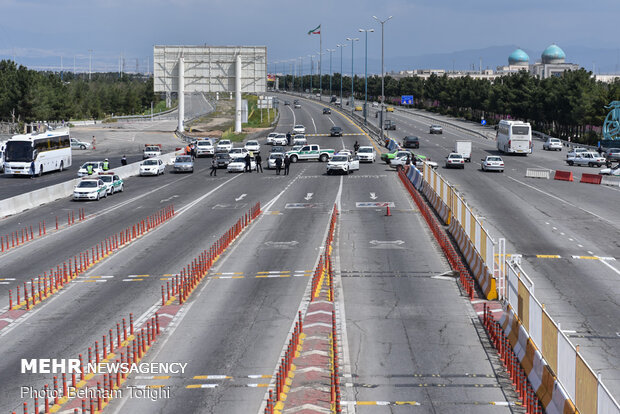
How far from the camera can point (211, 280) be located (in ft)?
87.7

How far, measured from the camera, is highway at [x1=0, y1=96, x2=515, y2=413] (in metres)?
16.5

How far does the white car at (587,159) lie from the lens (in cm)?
7362

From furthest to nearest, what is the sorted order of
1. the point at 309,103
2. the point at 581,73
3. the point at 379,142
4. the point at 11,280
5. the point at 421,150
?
1. the point at 309,103
2. the point at 581,73
3. the point at 379,142
4. the point at 421,150
5. the point at 11,280

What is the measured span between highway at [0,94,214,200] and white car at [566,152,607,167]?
130 feet

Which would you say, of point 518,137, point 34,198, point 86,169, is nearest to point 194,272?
point 34,198

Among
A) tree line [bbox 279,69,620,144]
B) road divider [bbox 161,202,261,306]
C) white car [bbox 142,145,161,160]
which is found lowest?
road divider [bbox 161,202,261,306]

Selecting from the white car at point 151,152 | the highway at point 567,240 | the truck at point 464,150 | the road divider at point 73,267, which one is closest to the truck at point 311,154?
the highway at point 567,240

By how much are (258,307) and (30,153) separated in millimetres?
43591

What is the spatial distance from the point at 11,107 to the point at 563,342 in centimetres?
12033

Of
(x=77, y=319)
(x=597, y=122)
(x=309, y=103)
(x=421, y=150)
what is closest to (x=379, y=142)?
(x=421, y=150)

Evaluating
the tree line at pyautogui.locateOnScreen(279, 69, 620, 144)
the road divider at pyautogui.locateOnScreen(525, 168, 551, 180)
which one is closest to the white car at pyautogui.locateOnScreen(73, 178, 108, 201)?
the road divider at pyautogui.locateOnScreen(525, 168, 551, 180)

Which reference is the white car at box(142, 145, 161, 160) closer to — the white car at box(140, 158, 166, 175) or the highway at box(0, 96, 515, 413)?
the white car at box(140, 158, 166, 175)

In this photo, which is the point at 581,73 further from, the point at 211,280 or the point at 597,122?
the point at 211,280

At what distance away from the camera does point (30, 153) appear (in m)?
61.8
